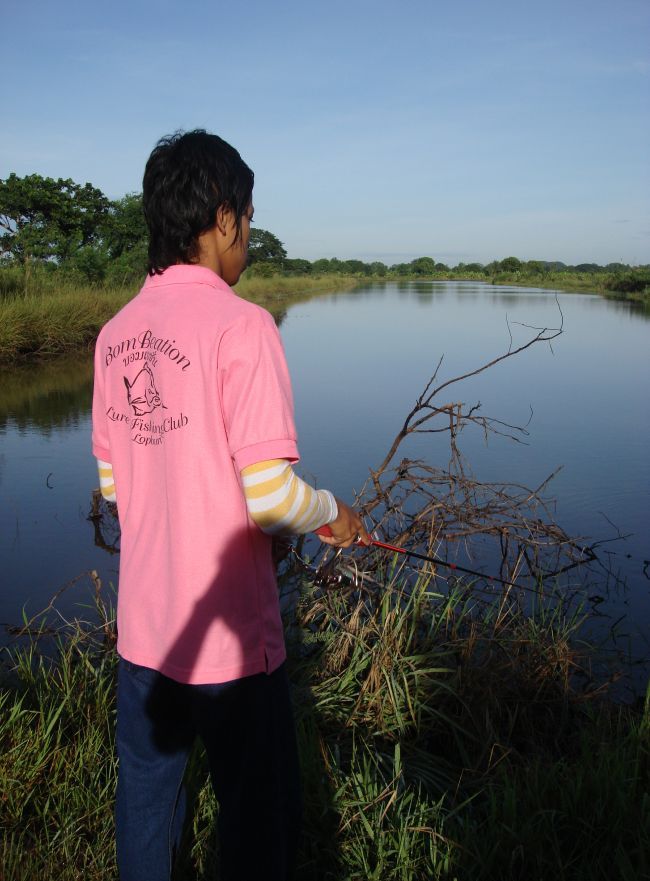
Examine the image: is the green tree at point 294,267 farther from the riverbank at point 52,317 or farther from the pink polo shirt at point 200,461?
the pink polo shirt at point 200,461

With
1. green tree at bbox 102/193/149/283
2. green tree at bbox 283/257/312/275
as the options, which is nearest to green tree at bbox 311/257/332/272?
green tree at bbox 283/257/312/275

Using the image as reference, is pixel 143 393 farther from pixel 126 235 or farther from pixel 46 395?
pixel 126 235

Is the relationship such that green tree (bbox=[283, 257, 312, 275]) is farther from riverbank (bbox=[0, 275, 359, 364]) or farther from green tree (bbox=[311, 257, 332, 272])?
riverbank (bbox=[0, 275, 359, 364])

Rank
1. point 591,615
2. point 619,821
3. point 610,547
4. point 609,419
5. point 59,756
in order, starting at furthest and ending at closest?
point 609,419, point 610,547, point 591,615, point 59,756, point 619,821

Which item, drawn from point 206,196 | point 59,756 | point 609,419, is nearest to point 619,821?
point 59,756

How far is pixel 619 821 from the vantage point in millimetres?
1637

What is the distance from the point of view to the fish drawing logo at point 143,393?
49.1 inches

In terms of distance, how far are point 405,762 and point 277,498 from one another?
1273 mm

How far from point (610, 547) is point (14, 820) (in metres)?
3.20

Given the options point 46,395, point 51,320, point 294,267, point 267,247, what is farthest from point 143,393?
point 294,267

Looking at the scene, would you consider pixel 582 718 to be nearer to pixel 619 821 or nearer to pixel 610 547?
pixel 619 821

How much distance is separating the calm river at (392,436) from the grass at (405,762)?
2.98ft

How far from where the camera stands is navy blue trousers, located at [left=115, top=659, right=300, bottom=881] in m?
1.24

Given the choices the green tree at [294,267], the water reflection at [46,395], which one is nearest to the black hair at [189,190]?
the water reflection at [46,395]
